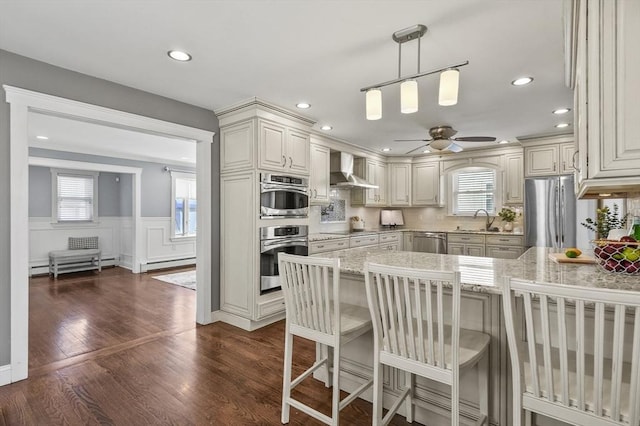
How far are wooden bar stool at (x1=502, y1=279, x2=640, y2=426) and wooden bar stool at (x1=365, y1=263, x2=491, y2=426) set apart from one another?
0.23 m

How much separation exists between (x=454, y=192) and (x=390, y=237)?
1681 millimetres

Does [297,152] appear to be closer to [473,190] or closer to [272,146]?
[272,146]

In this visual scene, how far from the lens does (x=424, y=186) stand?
256 inches

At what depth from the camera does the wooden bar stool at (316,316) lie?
1.74 meters

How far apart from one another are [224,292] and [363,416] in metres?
2.34

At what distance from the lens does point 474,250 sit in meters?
5.48

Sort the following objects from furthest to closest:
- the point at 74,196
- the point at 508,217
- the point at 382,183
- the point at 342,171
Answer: the point at 74,196, the point at 382,183, the point at 508,217, the point at 342,171

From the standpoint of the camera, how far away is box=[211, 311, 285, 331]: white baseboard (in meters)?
3.55

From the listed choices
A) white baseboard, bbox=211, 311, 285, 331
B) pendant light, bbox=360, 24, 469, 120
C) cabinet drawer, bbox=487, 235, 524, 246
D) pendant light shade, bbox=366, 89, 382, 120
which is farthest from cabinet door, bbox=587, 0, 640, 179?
cabinet drawer, bbox=487, 235, 524, 246

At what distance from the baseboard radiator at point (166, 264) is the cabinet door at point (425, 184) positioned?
555 cm

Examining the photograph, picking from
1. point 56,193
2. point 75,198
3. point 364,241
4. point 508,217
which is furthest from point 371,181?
point 56,193

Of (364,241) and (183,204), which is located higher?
(183,204)

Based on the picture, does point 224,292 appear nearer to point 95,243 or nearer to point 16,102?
point 16,102

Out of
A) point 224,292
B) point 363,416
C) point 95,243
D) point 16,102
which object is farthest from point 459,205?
point 95,243
